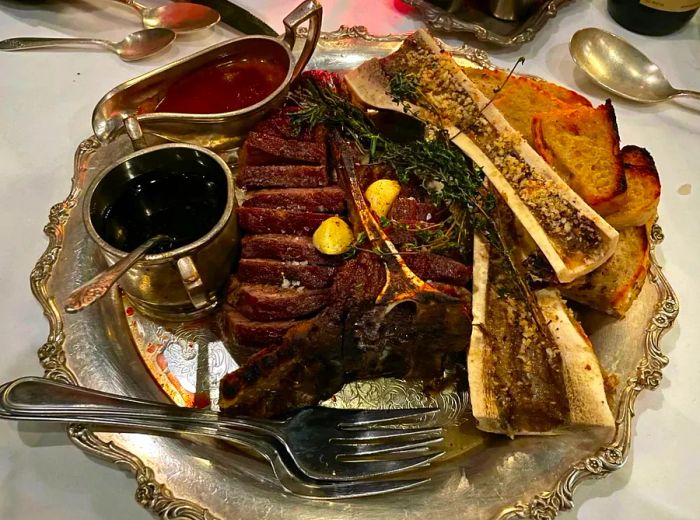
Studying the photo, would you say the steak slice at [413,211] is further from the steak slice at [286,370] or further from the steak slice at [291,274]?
the steak slice at [286,370]

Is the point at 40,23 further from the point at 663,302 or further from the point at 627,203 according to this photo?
the point at 663,302

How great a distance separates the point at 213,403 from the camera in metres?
2.23

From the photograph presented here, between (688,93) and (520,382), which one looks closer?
(520,382)

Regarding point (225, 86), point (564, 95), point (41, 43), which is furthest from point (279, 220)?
point (41, 43)

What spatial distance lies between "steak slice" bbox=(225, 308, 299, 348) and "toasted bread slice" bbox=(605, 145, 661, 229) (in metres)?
1.40

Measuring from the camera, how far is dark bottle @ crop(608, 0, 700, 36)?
3299 millimetres

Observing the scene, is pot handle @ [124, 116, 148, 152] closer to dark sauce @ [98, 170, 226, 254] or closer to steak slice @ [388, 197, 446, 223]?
dark sauce @ [98, 170, 226, 254]

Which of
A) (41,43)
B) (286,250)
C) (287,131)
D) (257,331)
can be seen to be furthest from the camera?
(41,43)

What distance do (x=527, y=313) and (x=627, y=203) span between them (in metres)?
0.63

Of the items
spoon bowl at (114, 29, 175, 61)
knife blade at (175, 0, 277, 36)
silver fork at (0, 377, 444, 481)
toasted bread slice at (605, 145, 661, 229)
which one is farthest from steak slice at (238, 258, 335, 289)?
spoon bowl at (114, 29, 175, 61)

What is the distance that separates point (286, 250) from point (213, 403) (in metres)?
0.66

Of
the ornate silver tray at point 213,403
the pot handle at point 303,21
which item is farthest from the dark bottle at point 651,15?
the pot handle at point 303,21

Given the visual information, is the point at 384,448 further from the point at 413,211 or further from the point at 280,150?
the point at 280,150

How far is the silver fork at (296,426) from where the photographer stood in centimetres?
191
